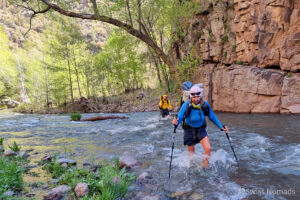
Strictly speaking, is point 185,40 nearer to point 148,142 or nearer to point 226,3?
point 226,3

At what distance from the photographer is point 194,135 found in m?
5.03

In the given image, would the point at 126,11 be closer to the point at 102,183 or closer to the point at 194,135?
the point at 194,135

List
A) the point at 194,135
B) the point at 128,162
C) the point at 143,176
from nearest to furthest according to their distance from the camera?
the point at 143,176, the point at 194,135, the point at 128,162

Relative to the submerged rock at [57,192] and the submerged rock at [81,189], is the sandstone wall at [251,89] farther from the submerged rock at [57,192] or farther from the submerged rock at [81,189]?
the submerged rock at [57,192]

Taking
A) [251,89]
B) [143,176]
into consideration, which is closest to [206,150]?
[143,176]

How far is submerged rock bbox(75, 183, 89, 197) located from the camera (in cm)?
355

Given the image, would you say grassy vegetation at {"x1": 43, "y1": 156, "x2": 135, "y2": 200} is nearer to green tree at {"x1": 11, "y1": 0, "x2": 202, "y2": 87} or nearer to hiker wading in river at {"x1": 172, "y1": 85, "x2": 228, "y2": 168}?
hiker wading in river at {"x1": 172, "y1": 85, "x2": 228, "y2": 168}

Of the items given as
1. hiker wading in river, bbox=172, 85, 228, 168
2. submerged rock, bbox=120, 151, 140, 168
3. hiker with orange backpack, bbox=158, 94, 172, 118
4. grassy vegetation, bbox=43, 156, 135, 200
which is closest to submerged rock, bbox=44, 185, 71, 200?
grassy vegetation, bbox=43, 156, 135, 200

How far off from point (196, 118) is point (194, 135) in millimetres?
481

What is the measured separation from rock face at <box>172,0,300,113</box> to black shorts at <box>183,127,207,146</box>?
11.5 meters

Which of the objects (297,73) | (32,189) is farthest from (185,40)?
(32,189)

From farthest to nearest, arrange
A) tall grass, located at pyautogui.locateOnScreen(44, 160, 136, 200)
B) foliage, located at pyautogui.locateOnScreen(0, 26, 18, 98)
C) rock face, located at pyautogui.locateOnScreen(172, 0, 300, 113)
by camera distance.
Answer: foliage, located at pyautogui.locateOnScreen(0, 26, 18, 98) < rock face, located at pyautogui.locateOnScreen(172, 0, 300, 113) < tall grass, located at pyautogui.locateOnScreen(44, 160, 136, 200)

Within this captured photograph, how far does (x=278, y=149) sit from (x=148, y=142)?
181 inches

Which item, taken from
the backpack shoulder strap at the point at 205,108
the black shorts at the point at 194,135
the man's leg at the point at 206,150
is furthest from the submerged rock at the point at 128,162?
the backpack shoulder strap at the point at 205,108
